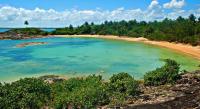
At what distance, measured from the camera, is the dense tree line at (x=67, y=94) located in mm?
23000

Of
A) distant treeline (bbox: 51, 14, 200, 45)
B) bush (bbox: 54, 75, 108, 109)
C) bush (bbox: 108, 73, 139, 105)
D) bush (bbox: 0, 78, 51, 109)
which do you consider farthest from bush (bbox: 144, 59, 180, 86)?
distant treeline (bbox: 51, 14, 200, 45)

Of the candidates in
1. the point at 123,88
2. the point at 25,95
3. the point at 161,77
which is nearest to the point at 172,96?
the point at 123,88

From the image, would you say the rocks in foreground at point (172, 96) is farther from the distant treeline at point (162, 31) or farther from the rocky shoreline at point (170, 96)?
the distant treeline at point (162, 31)

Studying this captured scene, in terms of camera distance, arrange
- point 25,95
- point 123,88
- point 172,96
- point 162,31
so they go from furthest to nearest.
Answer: point 162,31 < point 123,88 < point 172,96 < point 25,95

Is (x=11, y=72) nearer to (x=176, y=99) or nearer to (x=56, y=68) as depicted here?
(x=56, y=68)

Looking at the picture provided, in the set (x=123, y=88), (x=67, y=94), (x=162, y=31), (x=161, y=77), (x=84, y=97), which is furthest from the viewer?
(x=162, y=31)

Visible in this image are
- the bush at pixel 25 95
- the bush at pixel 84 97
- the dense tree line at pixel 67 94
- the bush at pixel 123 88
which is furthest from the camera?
the bush at pixel 123 88

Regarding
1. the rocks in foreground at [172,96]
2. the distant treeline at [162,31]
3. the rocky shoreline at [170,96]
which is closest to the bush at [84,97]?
the rocky shoreline at [170,96]

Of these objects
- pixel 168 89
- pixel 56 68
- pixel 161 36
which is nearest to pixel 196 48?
pixel 161 36

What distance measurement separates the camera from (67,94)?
24.5m

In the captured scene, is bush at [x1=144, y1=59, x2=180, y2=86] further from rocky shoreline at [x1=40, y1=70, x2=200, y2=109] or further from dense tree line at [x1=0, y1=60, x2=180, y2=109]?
dense tree line at [x1=0, y1=60, x2=180, y2=109]

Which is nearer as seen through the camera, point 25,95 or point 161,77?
point 25,95

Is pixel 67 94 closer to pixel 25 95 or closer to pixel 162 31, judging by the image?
pixel 25 95

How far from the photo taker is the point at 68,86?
89.7 ft
